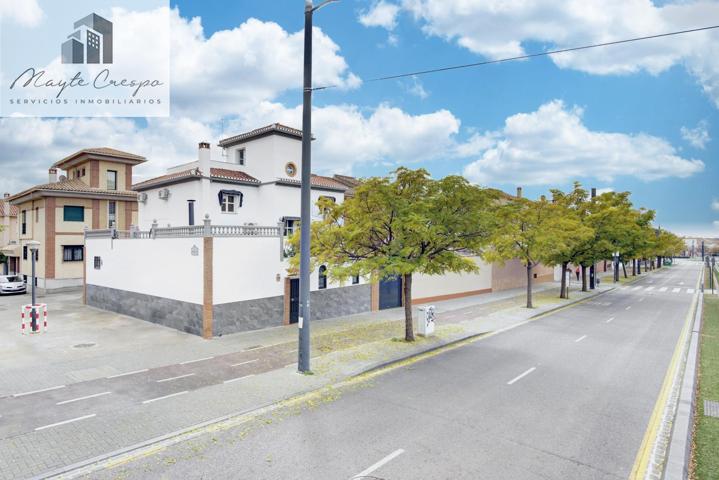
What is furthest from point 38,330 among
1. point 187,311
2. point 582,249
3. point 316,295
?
point 582,249

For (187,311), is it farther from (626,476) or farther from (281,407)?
(626,476)

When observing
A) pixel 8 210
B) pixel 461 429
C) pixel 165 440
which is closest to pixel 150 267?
pixel 165 440

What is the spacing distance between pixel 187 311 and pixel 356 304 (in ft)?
31.5

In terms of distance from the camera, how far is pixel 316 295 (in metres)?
22.3

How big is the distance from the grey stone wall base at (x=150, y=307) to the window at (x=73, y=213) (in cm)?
1327

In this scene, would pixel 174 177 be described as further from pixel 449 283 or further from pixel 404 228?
pixel 449 283

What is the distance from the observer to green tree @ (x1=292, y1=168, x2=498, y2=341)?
617 inches

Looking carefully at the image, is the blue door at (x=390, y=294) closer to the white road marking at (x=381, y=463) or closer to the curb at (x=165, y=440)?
the curb at (x=165, y=440)

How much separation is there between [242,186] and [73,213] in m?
19.0

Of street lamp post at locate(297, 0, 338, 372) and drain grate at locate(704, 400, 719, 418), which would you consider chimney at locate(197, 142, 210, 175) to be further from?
drain grate at locate(704, 400, 719, 418)

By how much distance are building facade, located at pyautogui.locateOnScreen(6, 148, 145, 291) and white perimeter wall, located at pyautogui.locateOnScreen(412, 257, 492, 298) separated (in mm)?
27621

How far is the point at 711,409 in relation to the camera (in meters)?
10.3

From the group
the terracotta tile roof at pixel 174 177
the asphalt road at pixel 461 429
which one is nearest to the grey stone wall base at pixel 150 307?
the terracotta tile roof at pixel 174 177

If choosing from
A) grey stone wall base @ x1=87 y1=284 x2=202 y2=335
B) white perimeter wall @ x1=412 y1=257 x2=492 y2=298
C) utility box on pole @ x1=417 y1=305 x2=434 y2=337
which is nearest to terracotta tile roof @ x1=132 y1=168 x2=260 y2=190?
grey stone wall base @ x1=87 y1=284 x2=202 y2=335
